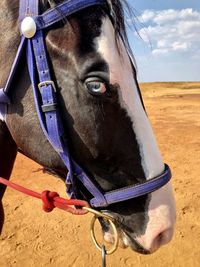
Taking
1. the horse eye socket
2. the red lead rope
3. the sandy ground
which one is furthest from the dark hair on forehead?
the sandy ground

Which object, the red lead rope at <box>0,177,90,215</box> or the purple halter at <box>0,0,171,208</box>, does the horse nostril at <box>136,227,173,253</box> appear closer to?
the purple halter at <box>0,0,171,208</box>

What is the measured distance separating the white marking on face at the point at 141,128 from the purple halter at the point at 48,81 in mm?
78

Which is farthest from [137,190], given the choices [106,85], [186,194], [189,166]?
[189,166]

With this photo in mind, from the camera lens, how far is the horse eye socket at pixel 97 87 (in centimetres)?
180

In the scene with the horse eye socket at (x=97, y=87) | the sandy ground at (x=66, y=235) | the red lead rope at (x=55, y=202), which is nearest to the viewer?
the horse eye socket at (x=97, y=87)

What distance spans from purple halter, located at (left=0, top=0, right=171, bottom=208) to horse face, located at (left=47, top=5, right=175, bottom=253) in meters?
A: 0.04

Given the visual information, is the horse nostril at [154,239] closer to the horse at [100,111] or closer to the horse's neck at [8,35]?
the horse at [100,111]

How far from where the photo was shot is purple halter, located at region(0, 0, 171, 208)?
6.12ft

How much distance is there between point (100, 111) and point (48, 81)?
0.32 m

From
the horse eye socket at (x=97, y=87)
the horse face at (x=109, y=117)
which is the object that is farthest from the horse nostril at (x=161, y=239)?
the horse eye socket at (x=97, y=87)

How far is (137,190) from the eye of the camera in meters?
1.87

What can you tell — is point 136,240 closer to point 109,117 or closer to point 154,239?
point 154,239

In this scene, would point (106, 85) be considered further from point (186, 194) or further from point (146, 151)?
point (186, 194)

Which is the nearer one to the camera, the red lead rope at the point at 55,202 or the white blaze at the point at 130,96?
the white blaze at the point at 130,96
